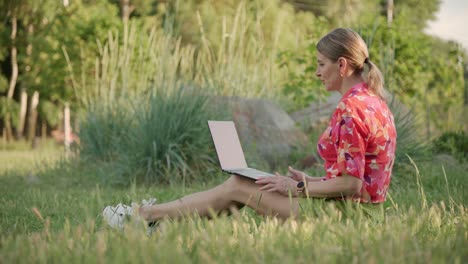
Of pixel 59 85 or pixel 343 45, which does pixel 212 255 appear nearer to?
pixel 343 45

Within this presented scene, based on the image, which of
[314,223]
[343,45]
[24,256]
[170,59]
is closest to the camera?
[24,256]

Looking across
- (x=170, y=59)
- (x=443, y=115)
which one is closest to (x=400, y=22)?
(x=443, y=115)

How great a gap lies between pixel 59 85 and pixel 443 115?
9.06 meters

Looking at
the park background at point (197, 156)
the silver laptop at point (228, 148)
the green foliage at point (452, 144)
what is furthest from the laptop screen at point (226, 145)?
the green foliage at point (452, 144)

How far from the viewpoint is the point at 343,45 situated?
323cm

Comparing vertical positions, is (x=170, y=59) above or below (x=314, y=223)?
above

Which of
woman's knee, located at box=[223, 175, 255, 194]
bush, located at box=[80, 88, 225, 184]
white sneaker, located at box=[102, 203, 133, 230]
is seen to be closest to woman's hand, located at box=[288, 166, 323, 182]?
woman's knee, located at box=[223, 175, 255, 194]

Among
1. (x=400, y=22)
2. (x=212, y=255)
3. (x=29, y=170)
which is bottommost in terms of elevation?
(x=29, y=170)

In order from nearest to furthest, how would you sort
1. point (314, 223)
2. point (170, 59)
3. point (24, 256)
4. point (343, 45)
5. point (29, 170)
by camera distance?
point (24, 256)
point (314, 223)
point (343, 45)
point (170, 59)
point (29, 170)

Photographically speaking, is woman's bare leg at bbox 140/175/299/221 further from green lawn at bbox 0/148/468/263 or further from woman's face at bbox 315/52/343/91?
woman's face at bbox 315/52/343/91

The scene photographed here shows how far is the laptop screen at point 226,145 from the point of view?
3508 mm

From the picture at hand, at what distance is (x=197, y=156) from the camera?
6.61 metres

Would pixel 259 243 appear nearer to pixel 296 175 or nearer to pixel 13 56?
pixel 296 175

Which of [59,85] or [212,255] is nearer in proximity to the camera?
[212,255]
